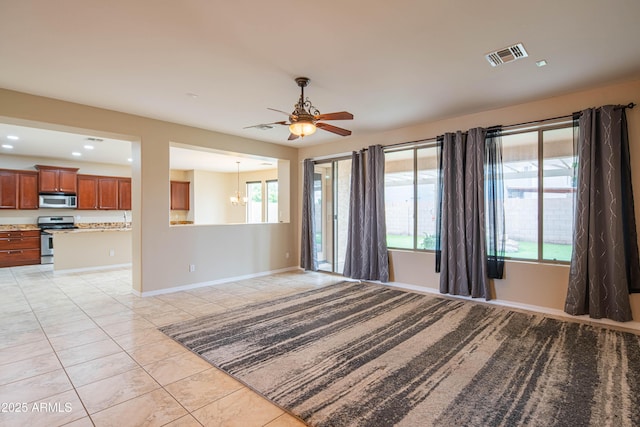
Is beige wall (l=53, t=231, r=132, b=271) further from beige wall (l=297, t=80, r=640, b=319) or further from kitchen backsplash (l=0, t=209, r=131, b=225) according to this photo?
Answer: beige wall (l=297, t=80, r=640, b=319)

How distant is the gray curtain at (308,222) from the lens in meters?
6.83

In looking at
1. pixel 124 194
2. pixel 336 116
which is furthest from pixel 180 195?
pixel 336 116

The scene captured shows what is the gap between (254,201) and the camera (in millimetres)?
11156

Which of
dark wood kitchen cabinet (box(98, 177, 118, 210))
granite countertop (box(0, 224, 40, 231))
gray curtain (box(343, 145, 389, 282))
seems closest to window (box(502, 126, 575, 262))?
gray curtain (box(343, 145, 389, 282))


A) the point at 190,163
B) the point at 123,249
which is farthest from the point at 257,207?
the point at 123,249

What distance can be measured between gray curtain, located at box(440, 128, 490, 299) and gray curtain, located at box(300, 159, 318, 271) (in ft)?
9.20

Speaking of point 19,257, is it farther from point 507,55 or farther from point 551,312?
point 551,312

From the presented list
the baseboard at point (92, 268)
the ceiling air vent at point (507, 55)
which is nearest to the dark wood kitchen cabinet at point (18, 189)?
the baseboard at point (92, 268)

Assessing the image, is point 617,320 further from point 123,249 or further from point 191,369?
point 123,249

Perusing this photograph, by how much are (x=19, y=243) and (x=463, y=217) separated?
32.4ft

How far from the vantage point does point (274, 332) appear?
11.5ft

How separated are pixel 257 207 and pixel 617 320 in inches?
372

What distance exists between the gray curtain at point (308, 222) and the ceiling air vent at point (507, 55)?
4.29 m

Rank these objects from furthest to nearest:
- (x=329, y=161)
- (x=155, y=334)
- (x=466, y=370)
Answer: (x=329, y=161), (x=155, y=334), (x=466, y=370)
